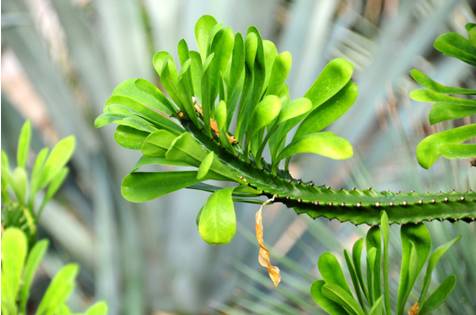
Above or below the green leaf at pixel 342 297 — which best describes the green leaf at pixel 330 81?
above

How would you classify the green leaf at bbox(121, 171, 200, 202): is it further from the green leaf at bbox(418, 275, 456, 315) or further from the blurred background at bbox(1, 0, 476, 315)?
the blurred background at bbox(1, 0, 476, 315)

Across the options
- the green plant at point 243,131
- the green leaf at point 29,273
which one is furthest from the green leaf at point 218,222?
the green leaf at point 29,273

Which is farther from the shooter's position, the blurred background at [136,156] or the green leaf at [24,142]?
the blurred background at [136,156]

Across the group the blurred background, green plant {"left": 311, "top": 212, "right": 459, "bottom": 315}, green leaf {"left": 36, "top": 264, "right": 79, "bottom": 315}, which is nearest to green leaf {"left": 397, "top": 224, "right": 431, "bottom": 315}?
green plant {"left": 311, "top": 212, "right": 459, "bottom": 315}

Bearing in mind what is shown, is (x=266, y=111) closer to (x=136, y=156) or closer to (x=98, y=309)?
(x=98, y=309)

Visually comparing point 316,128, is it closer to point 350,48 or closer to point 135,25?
point 135,25

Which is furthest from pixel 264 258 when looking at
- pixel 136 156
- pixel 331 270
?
pixel 136 156

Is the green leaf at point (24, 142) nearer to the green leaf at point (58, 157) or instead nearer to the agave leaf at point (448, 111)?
the green leaf at point (58, 157)
